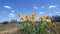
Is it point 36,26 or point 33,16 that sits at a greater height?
point 33,16

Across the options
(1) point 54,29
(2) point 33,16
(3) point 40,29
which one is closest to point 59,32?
(1) point 54,29

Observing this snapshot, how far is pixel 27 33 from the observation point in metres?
2.11

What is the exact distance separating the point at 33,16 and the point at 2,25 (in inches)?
65.7

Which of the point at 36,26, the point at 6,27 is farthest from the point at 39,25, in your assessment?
the point at 6,27

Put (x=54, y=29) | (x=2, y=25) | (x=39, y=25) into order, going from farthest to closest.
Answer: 1. (x=2, y=25)
2. (x=54, y=29)
3. (x=39, y=25)

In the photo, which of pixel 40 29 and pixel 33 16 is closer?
pixel 33 16

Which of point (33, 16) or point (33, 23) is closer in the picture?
point (33, 16)

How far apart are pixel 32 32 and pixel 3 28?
4.95 ft

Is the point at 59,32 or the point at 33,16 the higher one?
the point at 33,16

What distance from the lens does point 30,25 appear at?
2.11 meters

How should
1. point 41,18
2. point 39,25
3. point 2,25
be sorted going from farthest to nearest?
point 2,25, point 39,25, point 41,18

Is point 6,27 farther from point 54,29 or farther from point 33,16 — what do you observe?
point 33,16

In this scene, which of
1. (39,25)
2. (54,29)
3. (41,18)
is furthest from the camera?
(54,29)

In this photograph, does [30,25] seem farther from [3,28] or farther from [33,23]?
[3,28]
